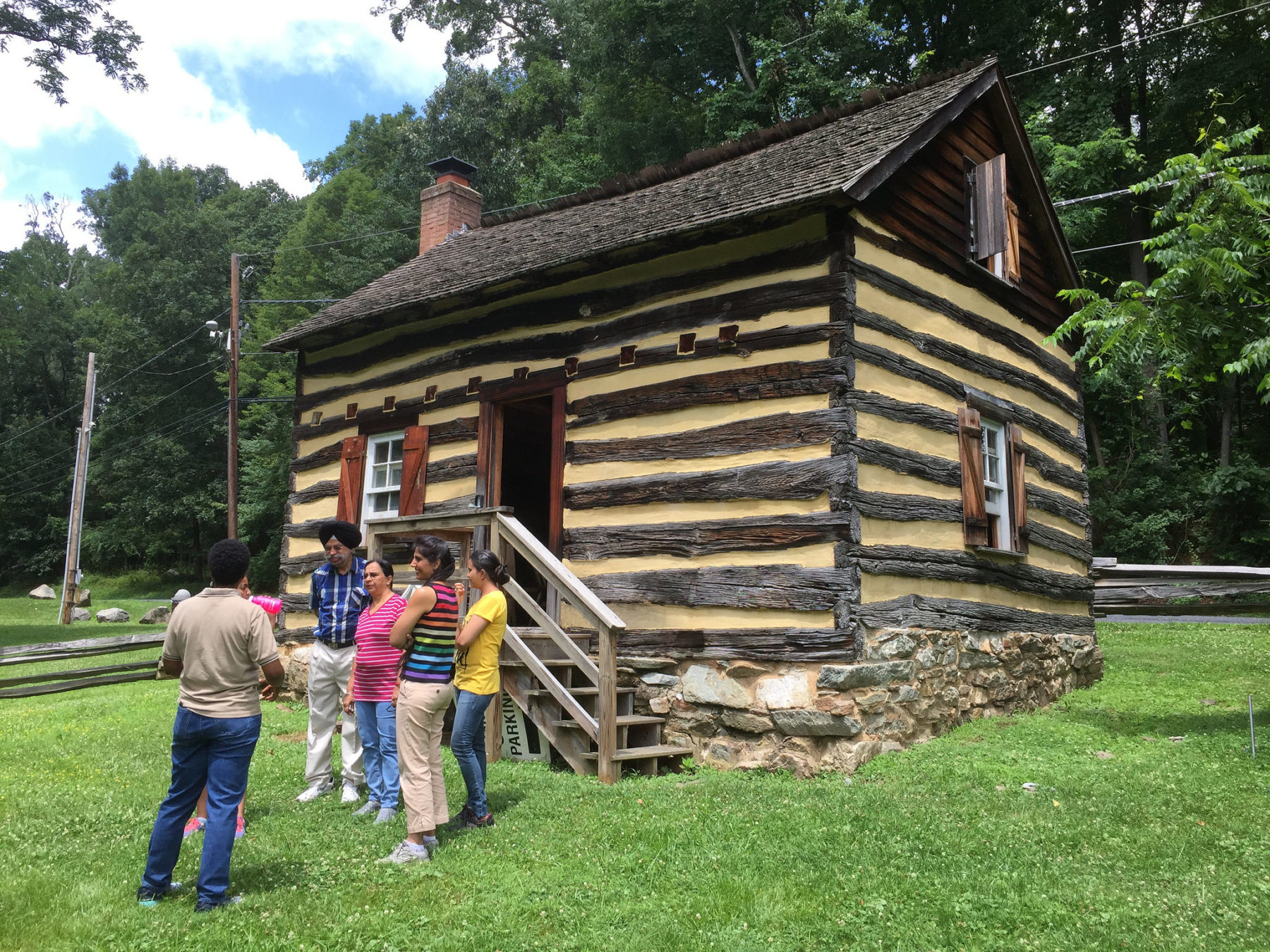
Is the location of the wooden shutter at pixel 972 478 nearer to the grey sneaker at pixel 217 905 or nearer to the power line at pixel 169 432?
the grey sneaker at pixel 217 905

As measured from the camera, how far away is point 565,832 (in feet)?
18.1

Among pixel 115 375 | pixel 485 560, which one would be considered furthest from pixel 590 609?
pixel 115 375

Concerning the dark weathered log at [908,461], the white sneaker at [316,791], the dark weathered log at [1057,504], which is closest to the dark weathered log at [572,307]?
the dark weathered log at [908,461]

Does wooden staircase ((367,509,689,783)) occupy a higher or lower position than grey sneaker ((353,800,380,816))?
higher

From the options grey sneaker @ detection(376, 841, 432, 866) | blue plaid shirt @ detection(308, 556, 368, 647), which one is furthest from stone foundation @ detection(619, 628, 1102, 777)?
grey sneaker @ detection(376, 841, 432, 866)

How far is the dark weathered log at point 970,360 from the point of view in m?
8.34

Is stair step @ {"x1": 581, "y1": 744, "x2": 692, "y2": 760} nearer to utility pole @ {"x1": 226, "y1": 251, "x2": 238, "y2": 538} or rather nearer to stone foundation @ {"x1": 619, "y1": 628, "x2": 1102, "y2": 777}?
stone foundation @ {"x1": 619, "y1": 628, "x2": 1102, "y2": 777}

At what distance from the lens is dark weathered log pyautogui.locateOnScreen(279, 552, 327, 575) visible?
1185 cm

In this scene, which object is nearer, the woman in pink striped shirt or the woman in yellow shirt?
the woman in yellow shirt

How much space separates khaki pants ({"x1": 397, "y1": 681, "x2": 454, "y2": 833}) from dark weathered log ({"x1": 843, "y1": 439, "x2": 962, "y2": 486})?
13.5 ft

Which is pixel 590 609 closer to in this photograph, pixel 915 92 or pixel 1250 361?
→ pixel 1250 361

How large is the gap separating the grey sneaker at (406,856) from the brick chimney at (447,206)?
1255 cm

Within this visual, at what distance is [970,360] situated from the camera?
9.72 m

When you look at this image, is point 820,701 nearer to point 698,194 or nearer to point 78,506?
point 698,194
